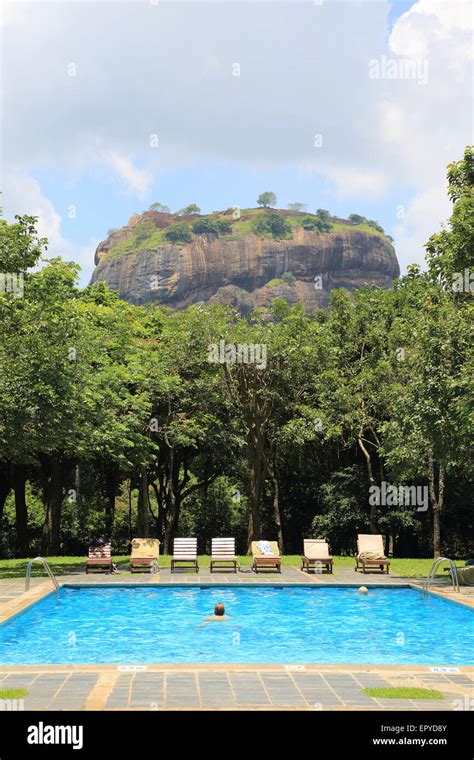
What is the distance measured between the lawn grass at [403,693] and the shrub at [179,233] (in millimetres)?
157768

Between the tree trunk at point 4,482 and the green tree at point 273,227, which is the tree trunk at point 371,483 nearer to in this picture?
the tree trunk at point 4,482

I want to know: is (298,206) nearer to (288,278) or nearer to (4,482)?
(288,278)

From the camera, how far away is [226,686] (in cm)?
850

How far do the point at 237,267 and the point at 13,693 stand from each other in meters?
155

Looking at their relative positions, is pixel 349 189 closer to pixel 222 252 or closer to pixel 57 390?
pixel 57 390

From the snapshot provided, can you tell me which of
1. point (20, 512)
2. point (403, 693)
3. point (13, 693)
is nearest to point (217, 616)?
point (403, 693)

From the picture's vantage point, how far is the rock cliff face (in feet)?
516

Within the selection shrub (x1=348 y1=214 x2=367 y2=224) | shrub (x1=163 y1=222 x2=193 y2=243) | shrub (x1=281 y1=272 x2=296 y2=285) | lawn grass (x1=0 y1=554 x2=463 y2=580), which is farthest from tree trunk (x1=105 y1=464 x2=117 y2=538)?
shrub (x1=348 y1=214 x2=367 y2=224)

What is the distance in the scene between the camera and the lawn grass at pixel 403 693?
7.97m

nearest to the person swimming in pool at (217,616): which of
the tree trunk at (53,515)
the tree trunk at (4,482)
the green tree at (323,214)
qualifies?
the tree trunk at (53,515)

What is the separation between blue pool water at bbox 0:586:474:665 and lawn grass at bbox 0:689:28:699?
3470mm
